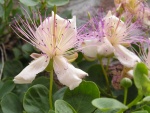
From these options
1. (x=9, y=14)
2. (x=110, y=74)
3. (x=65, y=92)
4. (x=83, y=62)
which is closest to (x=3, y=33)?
(x=9, y=14)

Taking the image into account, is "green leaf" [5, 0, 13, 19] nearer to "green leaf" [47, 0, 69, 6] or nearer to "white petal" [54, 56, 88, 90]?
"green leaf" [47, 0, 69, 6]

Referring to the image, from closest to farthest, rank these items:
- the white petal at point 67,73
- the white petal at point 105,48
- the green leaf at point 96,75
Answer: the white petal at point 67,73, the white petal at point 105,48, the green leaf at point 96,75

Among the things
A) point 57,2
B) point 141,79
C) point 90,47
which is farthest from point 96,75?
point 141,79

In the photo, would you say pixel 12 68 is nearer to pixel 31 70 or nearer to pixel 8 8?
pixel 8 8

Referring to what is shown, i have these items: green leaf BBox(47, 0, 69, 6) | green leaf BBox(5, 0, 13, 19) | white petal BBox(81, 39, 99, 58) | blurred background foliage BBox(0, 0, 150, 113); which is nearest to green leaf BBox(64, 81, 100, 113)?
blurred background foliage BBox(0, 0, 150, 113)

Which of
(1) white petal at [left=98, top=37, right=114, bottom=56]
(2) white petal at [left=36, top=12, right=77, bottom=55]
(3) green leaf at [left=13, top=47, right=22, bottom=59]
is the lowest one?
(3) green leaf at [left=13, top=47, right=22, bottom=59]

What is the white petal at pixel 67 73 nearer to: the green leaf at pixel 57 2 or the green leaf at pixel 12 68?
the green leaf at pixel 57 2

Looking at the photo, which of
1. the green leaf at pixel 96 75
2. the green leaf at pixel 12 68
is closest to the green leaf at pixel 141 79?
the green leaf at pixel 96 75
